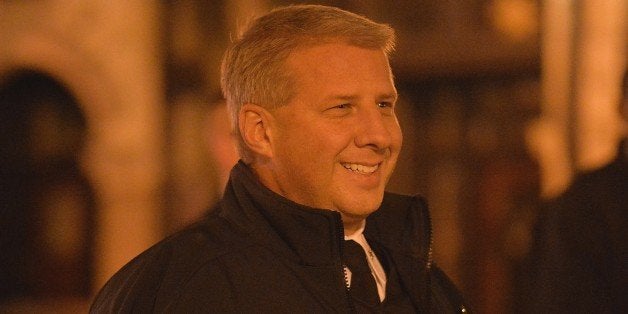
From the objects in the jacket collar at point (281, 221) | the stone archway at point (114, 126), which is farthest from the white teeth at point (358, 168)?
the stone archway at point (114, 126)

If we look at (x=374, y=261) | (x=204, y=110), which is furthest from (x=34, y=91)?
(x=374, y=261)

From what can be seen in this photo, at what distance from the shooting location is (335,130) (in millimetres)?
2359

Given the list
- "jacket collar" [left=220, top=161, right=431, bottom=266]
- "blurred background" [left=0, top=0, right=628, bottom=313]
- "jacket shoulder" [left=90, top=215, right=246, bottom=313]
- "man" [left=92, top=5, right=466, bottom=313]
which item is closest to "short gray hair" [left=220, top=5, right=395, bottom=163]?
"man" [left=92, top=5, right=466, bottom=313]

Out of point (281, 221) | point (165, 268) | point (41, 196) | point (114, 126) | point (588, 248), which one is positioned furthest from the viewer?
point (41, 196)

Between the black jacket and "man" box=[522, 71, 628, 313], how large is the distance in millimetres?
1271

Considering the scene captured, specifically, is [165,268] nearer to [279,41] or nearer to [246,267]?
[246,267]

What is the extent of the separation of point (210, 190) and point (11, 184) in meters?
1.40

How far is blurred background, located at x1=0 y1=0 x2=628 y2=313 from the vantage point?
6.54 meters

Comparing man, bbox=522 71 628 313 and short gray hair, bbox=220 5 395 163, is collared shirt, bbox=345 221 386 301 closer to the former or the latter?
short gray hair, bbox=220 5 395 163

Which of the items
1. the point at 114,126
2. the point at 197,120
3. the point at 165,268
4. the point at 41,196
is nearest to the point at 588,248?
the point at 165,268

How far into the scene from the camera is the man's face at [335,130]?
7.77ft

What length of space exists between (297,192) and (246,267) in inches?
10.0

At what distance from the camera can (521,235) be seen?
662cm

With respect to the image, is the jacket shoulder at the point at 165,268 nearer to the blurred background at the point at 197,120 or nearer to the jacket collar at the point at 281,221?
the jacket collar at the point at 281,221
